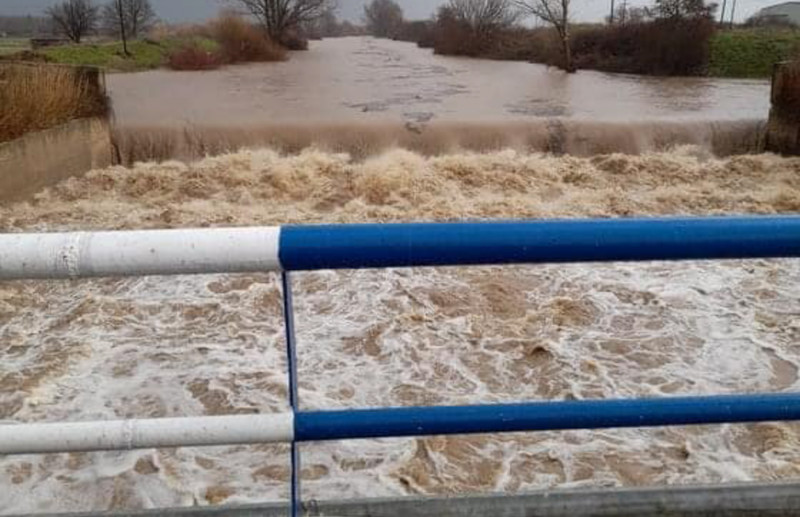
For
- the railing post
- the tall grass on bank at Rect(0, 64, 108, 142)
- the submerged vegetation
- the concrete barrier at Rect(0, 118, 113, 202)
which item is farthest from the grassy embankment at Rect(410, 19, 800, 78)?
the railing post

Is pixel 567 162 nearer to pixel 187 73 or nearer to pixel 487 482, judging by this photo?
pixel 487 482

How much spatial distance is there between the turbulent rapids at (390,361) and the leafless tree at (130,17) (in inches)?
756

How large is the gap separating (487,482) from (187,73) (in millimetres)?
17020

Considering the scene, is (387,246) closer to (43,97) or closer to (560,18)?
(43,97)

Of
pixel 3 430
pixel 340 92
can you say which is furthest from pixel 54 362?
pixel 340 92

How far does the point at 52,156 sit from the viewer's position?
9969 mm

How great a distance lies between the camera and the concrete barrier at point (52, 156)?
9.05 meters

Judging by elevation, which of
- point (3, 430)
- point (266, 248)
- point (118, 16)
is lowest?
point (3, 430)

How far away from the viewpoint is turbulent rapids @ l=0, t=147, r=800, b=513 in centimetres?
383

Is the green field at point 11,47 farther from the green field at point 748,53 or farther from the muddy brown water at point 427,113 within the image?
the green field at point 748,53

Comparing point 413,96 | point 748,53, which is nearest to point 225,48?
point 413,96

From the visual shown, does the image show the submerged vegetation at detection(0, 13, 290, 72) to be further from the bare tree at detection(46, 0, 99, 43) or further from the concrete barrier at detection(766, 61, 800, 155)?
the concrete barrier at detection(766, 61, 800, 155)

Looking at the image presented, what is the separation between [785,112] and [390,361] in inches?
401

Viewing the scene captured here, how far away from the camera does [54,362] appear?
5.21 m
